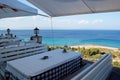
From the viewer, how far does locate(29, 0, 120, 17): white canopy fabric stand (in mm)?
3273

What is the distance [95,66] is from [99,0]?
1.29m

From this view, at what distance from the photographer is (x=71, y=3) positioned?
3730 mm

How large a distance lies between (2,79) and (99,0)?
105 inches

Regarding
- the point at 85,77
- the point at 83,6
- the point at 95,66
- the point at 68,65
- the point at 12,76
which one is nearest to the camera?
the point at 85,77

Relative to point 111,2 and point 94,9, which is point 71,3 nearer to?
point 94,9

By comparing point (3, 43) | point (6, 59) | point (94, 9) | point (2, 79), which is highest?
point (94, 9)

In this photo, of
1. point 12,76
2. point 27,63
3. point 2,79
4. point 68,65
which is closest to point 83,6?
point 68,65

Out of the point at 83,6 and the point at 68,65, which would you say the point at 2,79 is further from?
the point at 83,6

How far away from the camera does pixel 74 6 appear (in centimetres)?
387

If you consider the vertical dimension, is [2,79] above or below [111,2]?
below

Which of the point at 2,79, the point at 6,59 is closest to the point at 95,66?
the point at 2,79

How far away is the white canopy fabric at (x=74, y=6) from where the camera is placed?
3.27m

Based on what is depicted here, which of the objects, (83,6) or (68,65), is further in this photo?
(83,6)

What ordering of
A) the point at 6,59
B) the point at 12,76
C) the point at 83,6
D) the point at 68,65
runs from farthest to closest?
the point at 6,59 → the point at 83,6 → the point at 68,65 → the point at 12,76
